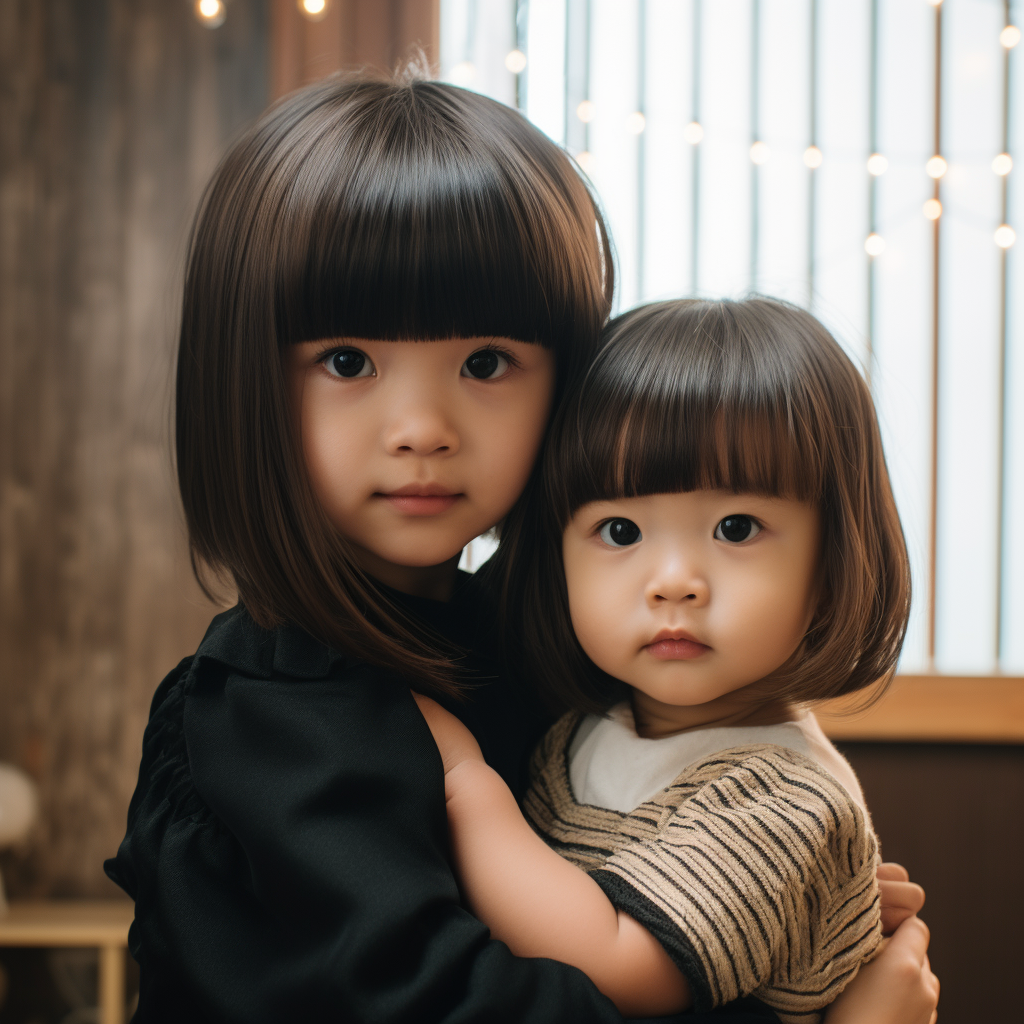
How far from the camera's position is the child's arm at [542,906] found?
57 centimetres

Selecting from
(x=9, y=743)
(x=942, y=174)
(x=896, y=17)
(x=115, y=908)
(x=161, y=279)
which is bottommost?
(x=115, y=908)

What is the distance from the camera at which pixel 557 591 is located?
78cm

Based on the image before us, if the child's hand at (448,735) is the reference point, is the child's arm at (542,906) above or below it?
below

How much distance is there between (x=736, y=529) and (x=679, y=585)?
6 centimetres

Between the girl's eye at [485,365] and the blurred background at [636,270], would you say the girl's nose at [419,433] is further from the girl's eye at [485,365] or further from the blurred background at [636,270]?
the blurred background at [636,270]

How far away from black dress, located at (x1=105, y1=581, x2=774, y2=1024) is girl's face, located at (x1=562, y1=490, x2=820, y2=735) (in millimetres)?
168

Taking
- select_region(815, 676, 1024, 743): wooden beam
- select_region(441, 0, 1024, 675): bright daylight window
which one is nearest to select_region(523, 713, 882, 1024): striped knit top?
select_region(815, 676, 1024, 743): wooden beam

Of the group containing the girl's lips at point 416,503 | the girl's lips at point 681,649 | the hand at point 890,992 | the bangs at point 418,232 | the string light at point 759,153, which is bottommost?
the hand at point 890,992

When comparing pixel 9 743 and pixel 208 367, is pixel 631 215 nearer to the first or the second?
pixel 208 367

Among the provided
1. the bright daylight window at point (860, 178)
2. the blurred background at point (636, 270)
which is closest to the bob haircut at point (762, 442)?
the blurred background at point (636, 270)

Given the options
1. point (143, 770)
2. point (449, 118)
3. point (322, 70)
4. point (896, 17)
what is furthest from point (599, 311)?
point (896, 17)

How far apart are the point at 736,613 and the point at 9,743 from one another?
1915mm

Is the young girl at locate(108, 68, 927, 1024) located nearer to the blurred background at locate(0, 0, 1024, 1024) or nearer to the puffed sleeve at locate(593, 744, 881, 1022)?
the puffed sleeve at locate(593, 744, 881, 1022)

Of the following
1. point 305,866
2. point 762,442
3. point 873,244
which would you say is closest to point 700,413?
point 762,442
